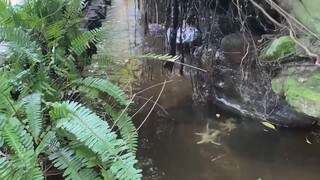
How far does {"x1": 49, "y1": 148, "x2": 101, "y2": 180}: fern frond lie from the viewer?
91.7 inches

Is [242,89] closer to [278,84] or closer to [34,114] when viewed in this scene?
[278,84]

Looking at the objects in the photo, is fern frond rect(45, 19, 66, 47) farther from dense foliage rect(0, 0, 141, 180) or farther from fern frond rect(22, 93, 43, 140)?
fern frond rect(22, 93, 43, 140)

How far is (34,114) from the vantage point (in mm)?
2408

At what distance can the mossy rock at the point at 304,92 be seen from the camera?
2.93 m

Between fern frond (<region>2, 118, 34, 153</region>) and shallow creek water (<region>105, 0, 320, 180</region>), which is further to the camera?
shallow creek water (<region>105, 0, 320, 180</region>)

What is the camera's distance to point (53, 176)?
8.77 feet

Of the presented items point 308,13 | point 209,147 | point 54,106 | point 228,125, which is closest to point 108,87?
point 54,106

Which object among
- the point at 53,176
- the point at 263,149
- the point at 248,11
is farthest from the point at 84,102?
the point at 248,11

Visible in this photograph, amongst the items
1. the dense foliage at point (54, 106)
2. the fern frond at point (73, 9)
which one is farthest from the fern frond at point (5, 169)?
the fern frond at point (73, 9)

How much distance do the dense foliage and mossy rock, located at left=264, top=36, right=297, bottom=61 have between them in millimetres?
1323

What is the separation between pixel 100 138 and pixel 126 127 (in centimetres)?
63

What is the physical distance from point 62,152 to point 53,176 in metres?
0.34

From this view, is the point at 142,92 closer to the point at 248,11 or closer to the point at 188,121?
the point at 188,121

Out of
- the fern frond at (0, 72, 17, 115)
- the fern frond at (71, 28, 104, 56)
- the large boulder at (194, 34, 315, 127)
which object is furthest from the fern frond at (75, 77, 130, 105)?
the large boulder at (194, 34, 315, 127)
